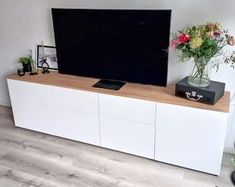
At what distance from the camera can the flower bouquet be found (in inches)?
76.2

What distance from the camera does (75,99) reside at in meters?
2.47

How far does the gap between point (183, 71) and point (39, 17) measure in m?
1.67

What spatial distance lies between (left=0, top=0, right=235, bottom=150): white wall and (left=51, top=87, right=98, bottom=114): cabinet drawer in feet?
2.34

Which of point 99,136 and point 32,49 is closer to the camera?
point 99,136

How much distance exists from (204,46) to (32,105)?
1.83 metres

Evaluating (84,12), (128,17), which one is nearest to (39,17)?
(84,12)

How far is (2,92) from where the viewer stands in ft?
11.4

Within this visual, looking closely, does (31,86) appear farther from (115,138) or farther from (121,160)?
(121,160)

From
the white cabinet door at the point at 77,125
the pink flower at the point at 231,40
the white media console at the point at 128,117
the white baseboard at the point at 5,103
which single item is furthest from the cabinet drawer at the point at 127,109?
the white baseboard at the point at 5,103

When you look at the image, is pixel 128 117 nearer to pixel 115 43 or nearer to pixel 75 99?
pixel 75 99

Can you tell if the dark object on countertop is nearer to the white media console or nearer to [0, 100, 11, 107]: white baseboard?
the white media console

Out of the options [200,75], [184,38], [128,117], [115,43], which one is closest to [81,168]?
[128,117]

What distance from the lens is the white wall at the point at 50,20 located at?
83.8 inches

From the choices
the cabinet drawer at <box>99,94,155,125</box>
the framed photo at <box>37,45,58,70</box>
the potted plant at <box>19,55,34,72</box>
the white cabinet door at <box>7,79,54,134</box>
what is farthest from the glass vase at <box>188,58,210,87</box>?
the potted plant at <box>19,55,34,72</box>
